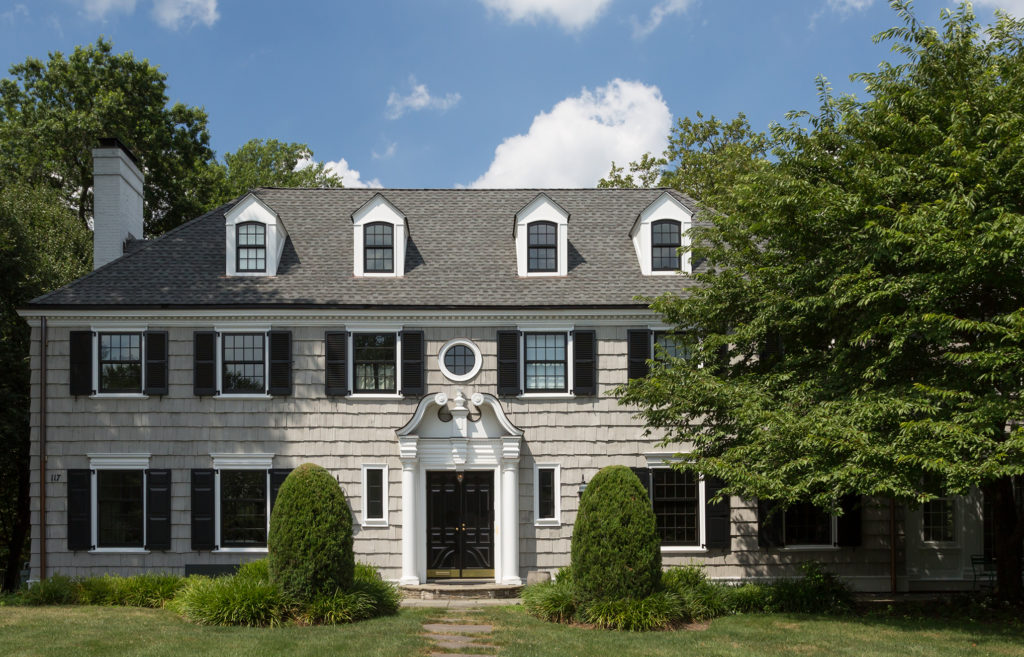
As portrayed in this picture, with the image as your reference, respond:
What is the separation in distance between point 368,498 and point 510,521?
3.11m

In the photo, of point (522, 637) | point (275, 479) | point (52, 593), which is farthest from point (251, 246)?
point (522, 637)

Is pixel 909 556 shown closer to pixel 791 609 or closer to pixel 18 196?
pixel 791 609

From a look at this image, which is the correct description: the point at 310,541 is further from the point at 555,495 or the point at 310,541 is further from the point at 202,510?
the point at 555,495

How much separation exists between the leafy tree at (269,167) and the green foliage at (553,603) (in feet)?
91.7

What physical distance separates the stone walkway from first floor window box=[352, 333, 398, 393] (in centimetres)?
553

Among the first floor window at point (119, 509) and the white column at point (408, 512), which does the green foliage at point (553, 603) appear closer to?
the white column at point (408, 512)

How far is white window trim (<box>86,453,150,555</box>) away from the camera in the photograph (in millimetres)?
18031

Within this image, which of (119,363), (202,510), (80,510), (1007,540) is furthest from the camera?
(119,363)

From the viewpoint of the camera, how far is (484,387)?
739 inches

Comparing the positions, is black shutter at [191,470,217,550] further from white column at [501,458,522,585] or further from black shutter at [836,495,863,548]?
black shutter at [836,495,863,548]

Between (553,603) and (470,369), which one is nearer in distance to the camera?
(553,603)

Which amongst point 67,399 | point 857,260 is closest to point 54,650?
point 67,399

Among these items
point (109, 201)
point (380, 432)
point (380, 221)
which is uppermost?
point (109, 201)

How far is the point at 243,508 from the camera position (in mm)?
18391
